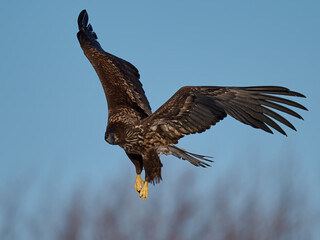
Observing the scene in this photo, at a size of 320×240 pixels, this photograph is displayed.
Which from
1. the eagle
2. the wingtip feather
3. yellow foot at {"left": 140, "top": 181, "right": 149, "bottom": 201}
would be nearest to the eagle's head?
the eagle

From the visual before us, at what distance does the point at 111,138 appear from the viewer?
6.90 m

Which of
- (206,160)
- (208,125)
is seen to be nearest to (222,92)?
(208,125)

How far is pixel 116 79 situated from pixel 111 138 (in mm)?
2052

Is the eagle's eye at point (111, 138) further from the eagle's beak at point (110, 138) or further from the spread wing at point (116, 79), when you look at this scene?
the spread wing at point (116, 79)

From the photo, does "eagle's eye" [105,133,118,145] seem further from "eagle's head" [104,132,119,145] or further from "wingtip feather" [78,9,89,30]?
"wingtip feather" [78,9,89,30]

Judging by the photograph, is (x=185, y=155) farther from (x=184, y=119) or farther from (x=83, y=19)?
(x=83, y=19)

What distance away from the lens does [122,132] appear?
711cm

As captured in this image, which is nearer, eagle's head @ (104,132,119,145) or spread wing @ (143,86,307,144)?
spread wing @ (143,86,307,144)

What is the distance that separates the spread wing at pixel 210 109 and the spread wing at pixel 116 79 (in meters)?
0.97

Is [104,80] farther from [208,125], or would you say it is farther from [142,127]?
[208,125]

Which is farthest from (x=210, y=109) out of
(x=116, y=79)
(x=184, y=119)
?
(x=116, y=79)

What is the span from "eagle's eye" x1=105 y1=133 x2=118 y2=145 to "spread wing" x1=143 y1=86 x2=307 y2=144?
437mm

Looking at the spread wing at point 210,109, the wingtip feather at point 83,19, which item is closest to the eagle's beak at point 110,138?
the spread wing at point 210,109

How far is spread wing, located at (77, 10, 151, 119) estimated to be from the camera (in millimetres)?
8125
